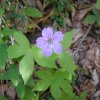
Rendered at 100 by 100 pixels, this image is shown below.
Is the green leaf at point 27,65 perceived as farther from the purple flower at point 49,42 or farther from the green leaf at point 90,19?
the green leaf at point 90,19

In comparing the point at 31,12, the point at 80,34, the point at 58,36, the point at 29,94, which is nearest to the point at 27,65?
the point at 58,36

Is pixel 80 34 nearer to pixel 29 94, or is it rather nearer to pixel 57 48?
pixel 29 94

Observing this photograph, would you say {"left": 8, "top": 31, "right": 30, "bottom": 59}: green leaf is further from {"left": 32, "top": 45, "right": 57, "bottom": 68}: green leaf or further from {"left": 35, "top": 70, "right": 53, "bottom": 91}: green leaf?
{"left": 35, "top": 70, "right": 53, "bottom": 91}: green leaf

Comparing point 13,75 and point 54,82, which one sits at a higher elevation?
point 13,75

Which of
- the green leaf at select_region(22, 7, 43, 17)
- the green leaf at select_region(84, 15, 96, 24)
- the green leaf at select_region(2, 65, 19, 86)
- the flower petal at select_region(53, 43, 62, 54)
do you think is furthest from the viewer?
the green leaf at select_region(84, 15, 96, 24)

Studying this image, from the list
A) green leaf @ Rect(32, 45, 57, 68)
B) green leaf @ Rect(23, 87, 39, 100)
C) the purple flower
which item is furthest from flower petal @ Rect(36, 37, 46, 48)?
green leaf @ Rect(23, 87, 39, 100)

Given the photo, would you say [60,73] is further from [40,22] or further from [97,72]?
[40,22]
